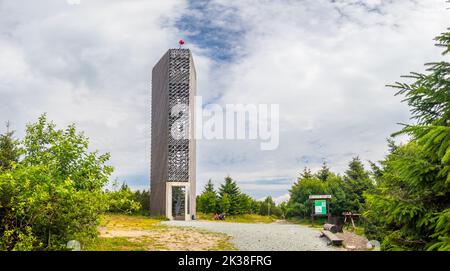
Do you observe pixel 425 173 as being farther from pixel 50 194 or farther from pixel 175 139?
pixel 175 139

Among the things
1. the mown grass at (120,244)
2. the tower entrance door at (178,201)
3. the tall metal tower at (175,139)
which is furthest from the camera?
the tall metal tower at (175,139)

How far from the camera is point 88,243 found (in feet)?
21.8

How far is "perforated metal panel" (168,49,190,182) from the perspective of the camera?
2633 cm

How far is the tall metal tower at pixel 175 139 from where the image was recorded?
1034 inches

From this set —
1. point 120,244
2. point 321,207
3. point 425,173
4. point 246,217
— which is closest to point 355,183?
point 321,207

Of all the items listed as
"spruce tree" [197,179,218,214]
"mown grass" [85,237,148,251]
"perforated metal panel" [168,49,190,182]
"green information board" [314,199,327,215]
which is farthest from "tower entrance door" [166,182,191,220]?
"mown grass" [85,237,148,251]

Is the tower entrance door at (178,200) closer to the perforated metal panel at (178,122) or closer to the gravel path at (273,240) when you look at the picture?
the perforated metal panel at (178,122)

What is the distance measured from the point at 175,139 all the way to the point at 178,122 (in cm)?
129

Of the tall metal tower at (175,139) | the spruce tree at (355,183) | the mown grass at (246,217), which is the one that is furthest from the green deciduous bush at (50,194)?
the mown grass at (246,217)

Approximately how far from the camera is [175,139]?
26.3 m

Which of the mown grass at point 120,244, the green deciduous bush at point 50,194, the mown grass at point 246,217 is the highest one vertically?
the green deciduous bush at point 50,194
